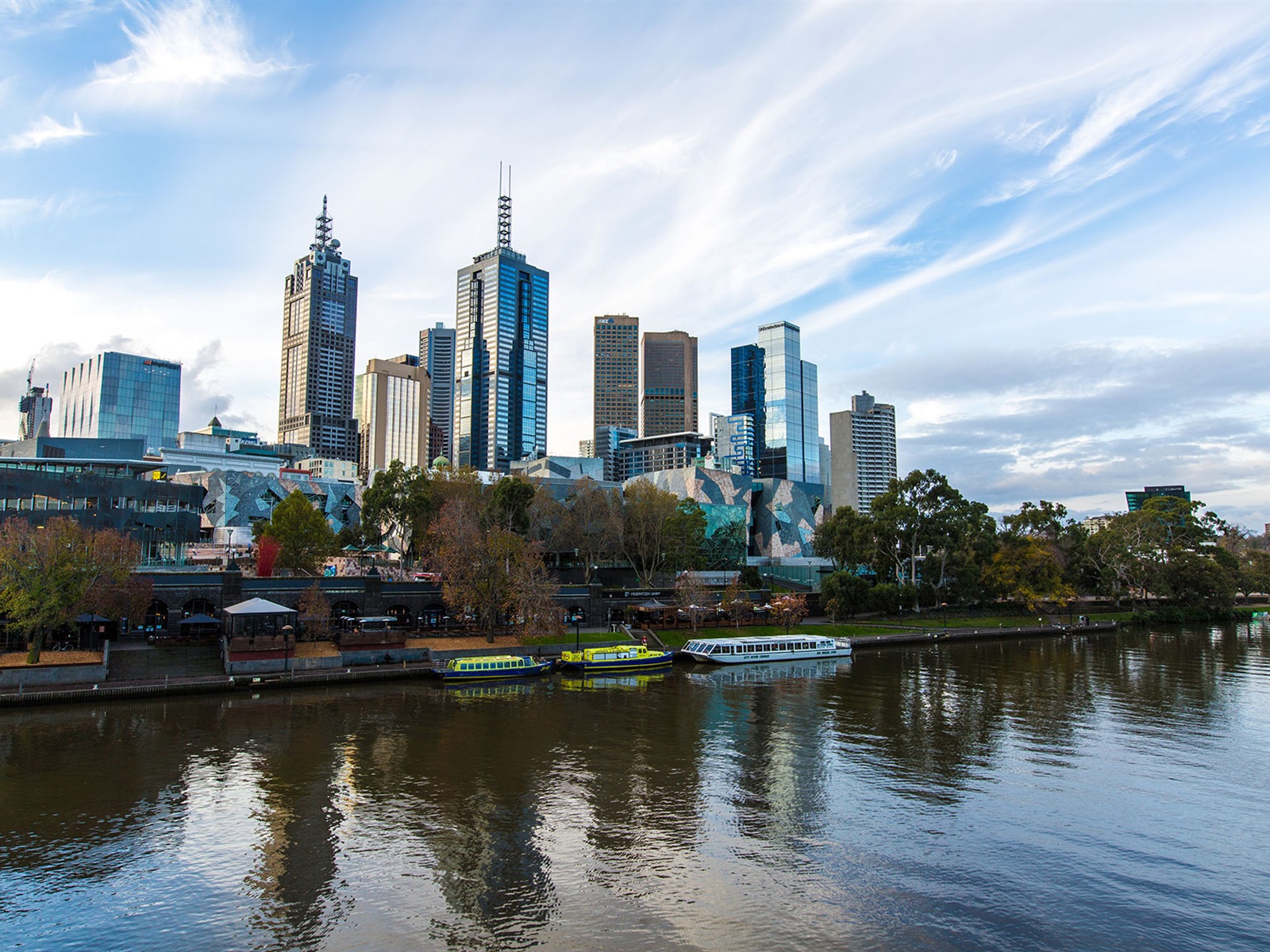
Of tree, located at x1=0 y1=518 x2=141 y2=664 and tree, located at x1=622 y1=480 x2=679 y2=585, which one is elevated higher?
tree, located at x1=622 y1=480 x2=679 y2=585

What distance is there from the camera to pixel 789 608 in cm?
9300

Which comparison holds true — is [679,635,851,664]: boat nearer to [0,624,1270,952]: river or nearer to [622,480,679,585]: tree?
[0,624,1270,952]: river

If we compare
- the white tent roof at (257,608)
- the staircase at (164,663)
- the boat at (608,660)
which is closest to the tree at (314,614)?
the white tent roof at (257,608)

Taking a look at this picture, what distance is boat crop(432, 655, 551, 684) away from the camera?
6128 cm

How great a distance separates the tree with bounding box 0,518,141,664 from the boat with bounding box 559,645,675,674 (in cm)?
3500

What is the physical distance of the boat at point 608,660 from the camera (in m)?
66.8

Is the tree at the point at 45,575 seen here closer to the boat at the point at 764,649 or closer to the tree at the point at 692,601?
the boat at the point at 764,649

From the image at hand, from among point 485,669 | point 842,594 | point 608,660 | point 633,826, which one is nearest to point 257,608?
point 485,669

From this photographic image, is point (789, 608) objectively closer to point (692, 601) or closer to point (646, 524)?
point (692, 601)

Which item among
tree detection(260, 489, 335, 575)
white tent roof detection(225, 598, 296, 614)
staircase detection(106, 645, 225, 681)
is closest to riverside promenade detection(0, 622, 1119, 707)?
staircase detection(106, 645, 225, 681)

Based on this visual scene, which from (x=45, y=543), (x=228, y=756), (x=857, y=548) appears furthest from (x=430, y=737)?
(x=857, y=548)

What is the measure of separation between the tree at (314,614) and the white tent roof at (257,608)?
2.29 meters

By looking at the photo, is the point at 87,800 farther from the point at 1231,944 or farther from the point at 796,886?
the point at 1231,944

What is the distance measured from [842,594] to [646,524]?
30.1m
